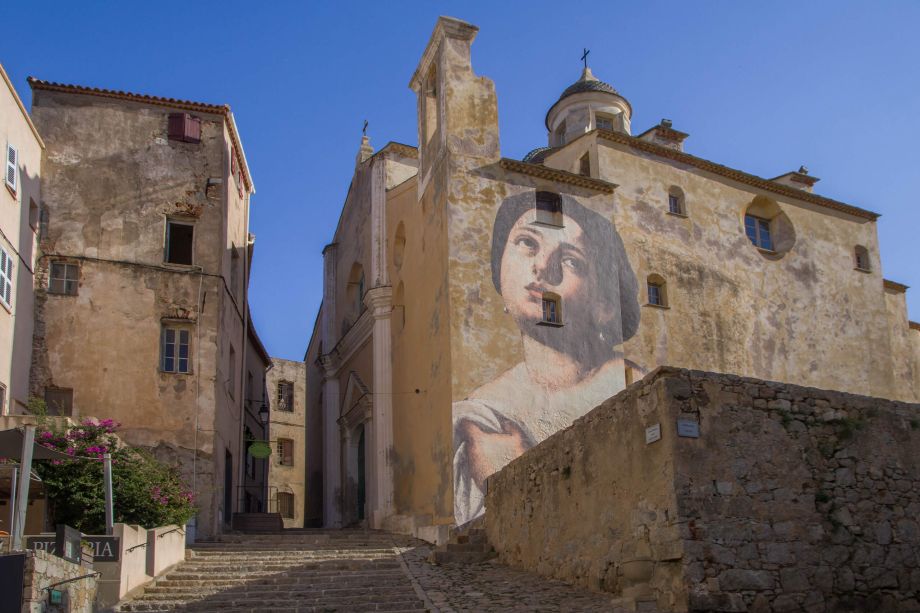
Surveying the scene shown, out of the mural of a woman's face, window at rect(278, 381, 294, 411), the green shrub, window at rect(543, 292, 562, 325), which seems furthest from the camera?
window at rect(278, 381, 294, 411)

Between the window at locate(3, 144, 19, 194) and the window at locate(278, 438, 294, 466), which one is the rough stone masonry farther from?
the window at locate(278, 438, 294, 466)

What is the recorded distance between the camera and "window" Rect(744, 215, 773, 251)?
30.9m

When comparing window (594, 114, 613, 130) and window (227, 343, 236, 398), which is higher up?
window (594, 114, 613, 130)

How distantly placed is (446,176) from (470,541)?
9.59 m

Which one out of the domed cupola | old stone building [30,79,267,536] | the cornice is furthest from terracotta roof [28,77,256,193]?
the domed cupola

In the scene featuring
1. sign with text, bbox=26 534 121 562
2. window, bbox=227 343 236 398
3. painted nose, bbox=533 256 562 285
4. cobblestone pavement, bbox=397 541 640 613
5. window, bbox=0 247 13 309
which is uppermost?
painted nose, bbox=533 256 562 285

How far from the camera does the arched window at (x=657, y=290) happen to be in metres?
27.4

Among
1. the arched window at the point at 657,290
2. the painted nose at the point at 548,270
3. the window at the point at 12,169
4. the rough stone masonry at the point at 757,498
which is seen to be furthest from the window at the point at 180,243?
the rough stone masonry at the point at 757,498

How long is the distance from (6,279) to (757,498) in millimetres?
15814

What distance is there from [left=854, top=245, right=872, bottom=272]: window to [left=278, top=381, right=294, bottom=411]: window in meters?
24.0

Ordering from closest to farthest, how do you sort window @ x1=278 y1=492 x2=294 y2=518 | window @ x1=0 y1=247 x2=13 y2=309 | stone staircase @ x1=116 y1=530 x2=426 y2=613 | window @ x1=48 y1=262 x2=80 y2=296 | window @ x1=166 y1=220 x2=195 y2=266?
stone staircase @ x1=116 y1=530 x2=426 y2=613
window @ x1=0 y1=247 x2=13 y2=309
window @ x1=48 y1=262 x2=80 y2=296
window @ x1=166 y1=220 x2=195 y2=266
window @ x1=278 y1=492 x2=294 y2=518

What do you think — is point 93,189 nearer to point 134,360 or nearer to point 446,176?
point 134,360

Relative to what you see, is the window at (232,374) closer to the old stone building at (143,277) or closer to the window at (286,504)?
the old stone building at (143,277)

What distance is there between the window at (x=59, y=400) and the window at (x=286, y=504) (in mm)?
20631
